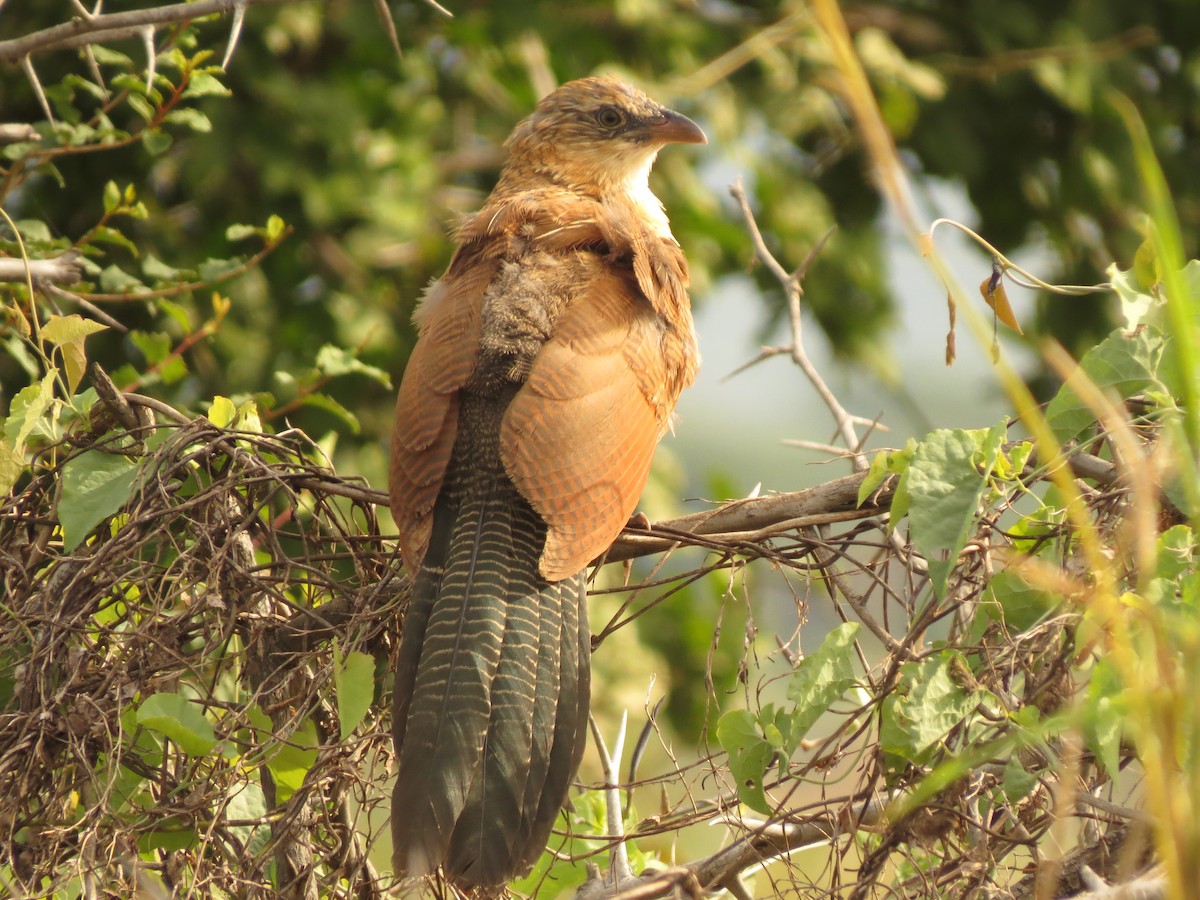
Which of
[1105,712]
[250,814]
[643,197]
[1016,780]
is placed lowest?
[250,814]

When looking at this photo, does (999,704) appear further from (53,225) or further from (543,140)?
(53,225)

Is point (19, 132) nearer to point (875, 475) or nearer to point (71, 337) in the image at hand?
point (71, 337)

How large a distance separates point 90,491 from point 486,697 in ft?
2.76

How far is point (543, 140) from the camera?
4176 millimetres

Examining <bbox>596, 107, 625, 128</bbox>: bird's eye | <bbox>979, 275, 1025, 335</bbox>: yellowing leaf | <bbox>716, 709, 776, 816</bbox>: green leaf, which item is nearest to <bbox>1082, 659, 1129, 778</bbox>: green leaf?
<bbox>716, 709, 776, 816</bbox>: green leaf

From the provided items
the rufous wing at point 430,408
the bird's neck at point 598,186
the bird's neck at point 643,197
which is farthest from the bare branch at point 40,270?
the bird's neck at point 643,197

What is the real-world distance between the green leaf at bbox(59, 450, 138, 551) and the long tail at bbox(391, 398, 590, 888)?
58cm

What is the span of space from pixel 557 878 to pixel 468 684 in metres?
0.55

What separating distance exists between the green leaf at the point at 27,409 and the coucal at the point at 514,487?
2.24 ft

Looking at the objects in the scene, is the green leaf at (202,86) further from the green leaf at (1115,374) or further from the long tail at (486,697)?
the green leaf at (1115,374)

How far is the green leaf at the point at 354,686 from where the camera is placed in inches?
84.7

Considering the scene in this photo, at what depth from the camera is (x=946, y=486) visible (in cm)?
202

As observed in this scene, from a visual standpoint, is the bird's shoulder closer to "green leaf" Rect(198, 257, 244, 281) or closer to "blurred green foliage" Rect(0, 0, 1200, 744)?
"blurred green foliage" Rect(0, 0, 1200, 744)

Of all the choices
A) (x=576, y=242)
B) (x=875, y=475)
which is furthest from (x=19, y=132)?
(x=875, y=475)
